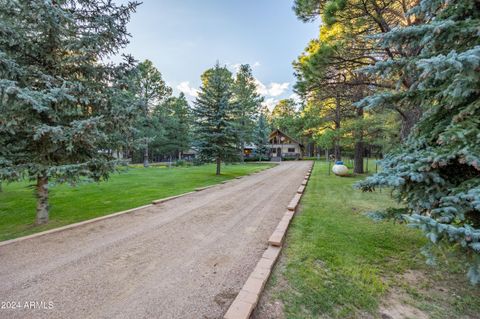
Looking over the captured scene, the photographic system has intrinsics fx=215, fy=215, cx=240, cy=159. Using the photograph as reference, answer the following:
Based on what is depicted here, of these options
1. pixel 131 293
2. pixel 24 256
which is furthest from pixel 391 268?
pixel 24 256

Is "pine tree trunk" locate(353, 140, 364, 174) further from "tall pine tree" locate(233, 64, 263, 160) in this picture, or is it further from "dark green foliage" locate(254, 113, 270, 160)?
"dark green foliage" locate(254, 113, 270, 160)

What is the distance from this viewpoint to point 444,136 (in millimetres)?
2256

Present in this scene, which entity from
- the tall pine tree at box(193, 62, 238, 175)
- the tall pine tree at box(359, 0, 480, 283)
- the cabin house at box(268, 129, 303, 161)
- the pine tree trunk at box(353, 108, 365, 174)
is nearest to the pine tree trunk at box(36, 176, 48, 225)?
the tall pine tree at box(359, 0, 480, 283)

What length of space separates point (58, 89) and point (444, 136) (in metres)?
6.04

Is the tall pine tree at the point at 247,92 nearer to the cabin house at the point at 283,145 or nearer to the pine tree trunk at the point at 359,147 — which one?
the cabin house at the point at 283,145

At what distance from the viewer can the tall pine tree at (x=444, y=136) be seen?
1881 mm

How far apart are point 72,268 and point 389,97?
503 cm

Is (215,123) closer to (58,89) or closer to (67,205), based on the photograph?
(67,205)

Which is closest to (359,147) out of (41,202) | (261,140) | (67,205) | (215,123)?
(215,123)

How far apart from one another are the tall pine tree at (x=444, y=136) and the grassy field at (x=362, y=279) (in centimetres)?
81

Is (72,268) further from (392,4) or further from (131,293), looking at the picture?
(392,4)

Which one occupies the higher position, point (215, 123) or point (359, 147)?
point (215, 123)

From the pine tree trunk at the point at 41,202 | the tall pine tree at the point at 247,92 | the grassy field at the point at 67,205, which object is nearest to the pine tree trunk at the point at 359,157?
the grassy field at the point at 67,205

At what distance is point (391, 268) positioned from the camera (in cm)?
300
